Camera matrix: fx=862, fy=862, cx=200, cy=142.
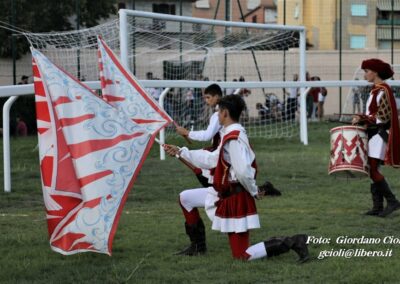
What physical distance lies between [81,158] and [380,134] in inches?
148

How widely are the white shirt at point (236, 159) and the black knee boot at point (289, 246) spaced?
0.47m

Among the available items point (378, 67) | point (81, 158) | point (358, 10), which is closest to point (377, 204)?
point (378, 67)

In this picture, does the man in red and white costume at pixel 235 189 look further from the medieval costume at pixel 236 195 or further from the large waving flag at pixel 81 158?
the large waving flag at pixel 81 158

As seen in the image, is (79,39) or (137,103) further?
(79,39)

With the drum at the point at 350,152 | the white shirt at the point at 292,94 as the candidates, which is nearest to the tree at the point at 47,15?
the white shirt at the point at 292,94

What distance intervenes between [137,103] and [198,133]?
0.87m

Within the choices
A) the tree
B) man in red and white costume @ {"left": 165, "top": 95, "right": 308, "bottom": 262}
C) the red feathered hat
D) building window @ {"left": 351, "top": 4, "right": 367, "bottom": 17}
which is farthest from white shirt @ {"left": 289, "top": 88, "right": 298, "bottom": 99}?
man in red and white costume @ {"left": 165, "top": 95, "right": 308, "bottom": 262}

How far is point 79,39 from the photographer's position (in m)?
16.4

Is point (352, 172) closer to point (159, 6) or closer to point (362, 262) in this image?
point (362, 262)

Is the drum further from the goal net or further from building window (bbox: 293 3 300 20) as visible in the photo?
building window (bbox: 293 3 300 20)

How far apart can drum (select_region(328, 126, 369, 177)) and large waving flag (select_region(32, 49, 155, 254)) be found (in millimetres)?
2751

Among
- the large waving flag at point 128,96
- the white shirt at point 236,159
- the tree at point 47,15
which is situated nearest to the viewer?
the white shirt at point 236,159

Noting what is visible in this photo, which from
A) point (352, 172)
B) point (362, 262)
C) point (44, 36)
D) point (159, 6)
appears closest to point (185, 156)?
point (362, 262)

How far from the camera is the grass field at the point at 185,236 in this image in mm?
6656
